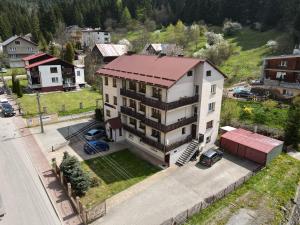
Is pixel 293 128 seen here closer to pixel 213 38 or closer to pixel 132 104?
pixel 132 104

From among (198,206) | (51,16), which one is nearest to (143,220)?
(198,206)

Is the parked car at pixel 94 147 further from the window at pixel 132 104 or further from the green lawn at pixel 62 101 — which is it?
the green lawn at pixel 62 101

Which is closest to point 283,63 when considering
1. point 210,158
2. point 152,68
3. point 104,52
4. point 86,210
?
point 210,158

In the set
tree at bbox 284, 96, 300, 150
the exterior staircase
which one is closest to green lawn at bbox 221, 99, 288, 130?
tree at bbox 284, 96, 300, 150

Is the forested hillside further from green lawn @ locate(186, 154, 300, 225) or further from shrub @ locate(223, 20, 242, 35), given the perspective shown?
green lawn @ locate(186, 154, 300, 225)

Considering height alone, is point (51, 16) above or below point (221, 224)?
above

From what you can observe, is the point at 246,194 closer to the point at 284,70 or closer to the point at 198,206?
the point at 198,206
